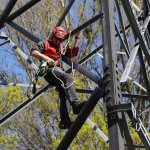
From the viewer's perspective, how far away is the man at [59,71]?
5.86 m

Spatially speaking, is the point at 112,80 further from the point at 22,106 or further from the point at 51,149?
the point at 51,149

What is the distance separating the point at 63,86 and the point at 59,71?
0.67 ft

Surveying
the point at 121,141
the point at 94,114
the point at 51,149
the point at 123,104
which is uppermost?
the point at 123,104

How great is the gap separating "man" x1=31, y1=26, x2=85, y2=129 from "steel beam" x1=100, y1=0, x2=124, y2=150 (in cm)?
81

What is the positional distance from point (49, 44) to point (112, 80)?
1.56m

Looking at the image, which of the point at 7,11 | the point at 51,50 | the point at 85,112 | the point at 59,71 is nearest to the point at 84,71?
the point at 59,71

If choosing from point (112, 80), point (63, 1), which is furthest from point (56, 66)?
point (63, 1)

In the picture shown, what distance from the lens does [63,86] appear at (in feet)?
19.5

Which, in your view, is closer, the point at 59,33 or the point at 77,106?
the point at 77,106

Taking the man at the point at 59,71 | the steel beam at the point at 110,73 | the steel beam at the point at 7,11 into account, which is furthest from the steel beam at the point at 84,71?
the steel beam at the point at 7,11

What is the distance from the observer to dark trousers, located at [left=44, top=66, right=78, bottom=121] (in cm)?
586

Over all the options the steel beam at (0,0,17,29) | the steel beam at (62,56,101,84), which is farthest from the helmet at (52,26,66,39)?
the steel beam at (0,0,17,29)

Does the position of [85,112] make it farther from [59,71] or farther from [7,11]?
[7,11]

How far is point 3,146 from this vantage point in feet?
56.0
